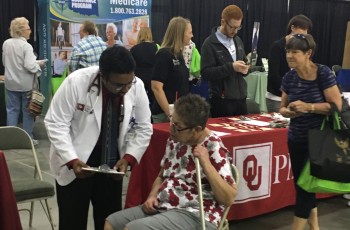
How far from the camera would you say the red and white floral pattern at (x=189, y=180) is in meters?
1.85

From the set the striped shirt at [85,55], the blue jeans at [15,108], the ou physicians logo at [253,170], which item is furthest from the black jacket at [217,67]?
the blue jeans at [15,108]

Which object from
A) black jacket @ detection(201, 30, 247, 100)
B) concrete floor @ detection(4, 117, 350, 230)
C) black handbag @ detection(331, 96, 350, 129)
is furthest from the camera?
black jacket @ detection(201, 30, 247, 100)

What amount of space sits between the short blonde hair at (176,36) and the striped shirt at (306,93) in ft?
2.84

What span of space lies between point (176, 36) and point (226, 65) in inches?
15.6

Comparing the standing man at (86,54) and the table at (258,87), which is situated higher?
the standing man at (86,54)

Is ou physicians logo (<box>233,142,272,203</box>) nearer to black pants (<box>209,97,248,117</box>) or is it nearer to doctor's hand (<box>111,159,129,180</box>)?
black pants (<box>209,97,248,117</box>)

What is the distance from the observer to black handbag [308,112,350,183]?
2311 millimetres

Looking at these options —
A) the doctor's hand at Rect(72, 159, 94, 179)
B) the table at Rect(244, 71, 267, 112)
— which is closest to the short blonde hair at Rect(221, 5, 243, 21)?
the doctor's hand at Rect(72, 159, 94, 179)

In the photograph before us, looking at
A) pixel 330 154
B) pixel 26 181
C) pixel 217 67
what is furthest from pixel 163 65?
pixel 330 154

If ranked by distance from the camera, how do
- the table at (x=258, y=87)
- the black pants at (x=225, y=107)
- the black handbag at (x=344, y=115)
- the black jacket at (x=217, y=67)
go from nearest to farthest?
the black handbag at (x=344, y=115)
the black jacket at (x=217, y=67)
the black pants at (x=225, y=107)
the table at (x=258, y=87)

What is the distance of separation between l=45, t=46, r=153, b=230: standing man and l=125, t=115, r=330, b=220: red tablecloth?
2.49 ft

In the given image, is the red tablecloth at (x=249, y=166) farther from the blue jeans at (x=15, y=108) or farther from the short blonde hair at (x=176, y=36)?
the blue jeans at (x=15, y=108)

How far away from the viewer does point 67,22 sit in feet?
21.0

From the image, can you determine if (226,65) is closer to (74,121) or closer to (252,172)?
(252,172)
